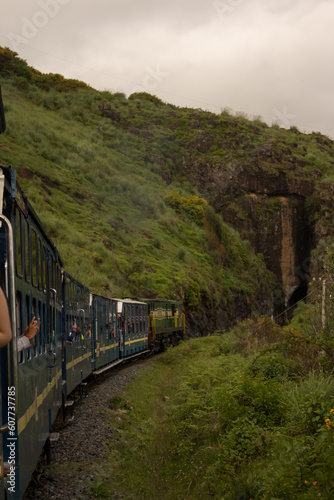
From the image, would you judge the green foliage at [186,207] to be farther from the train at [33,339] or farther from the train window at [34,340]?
the train window at [34,340]

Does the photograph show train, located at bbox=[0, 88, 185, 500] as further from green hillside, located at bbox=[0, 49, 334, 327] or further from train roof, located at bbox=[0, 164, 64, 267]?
green hillside, located at bbox=[0, 49, 334, 327]

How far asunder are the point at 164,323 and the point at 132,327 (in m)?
8.68

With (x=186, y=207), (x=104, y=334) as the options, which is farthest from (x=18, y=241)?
(x=186, y=207)

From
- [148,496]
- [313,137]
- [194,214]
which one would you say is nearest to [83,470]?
[148,496]

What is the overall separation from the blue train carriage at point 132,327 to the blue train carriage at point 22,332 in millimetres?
15026

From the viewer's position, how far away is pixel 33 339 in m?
6.02

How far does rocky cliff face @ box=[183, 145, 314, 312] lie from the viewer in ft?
233

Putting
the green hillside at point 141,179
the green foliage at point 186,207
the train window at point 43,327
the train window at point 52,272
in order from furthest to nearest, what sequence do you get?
1. the green foliage at point 186,207
2. the green hillside at point 141,179
3. the train window at point 52,272
4. the train window at point 43,327

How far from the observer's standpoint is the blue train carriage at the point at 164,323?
3170 cm

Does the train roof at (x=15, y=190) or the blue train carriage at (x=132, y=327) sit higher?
the train roof at (x=15, y=190)

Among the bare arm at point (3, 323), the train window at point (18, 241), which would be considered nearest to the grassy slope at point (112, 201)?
the train window at point (18, 241)

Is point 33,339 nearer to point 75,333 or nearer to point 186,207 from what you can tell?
point 75,333

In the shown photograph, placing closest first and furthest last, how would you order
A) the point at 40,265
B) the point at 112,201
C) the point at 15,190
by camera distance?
the point at 15,190, the point at 40,265, the point at 112,201

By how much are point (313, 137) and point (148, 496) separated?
95691 millimetres
